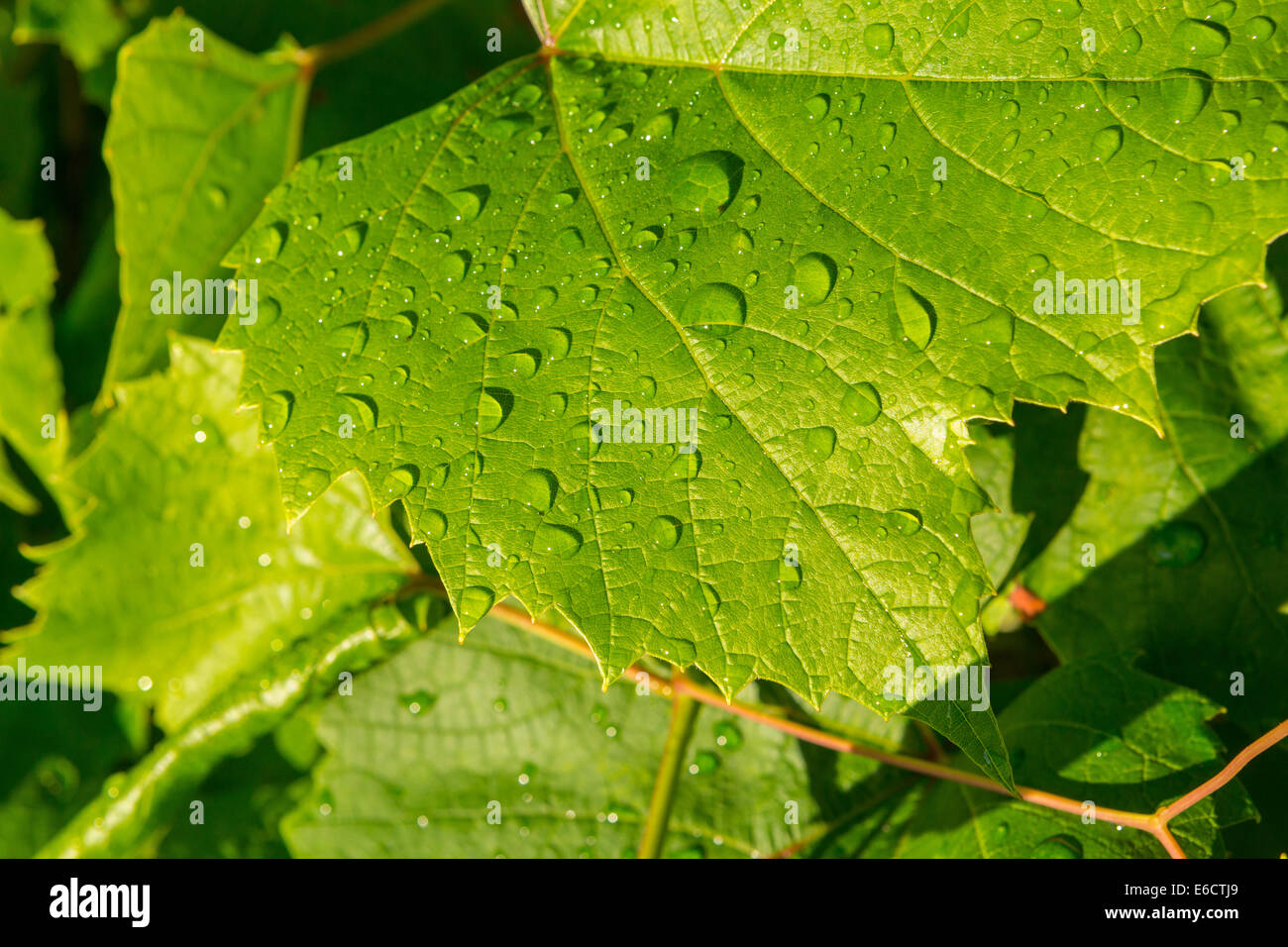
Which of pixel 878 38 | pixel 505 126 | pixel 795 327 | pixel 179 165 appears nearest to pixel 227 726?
pixel 179 165

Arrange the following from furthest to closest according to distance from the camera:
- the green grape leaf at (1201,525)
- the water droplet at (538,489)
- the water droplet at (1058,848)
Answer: the green grape leaf at (1201,525)
the water droplet at (1058,848)
the water droplet at (538,489)

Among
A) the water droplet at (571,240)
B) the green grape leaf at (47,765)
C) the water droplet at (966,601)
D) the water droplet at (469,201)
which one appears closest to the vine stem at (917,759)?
the water droplet at (966,601)

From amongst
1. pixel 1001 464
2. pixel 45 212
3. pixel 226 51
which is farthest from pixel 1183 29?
pixel 45 212

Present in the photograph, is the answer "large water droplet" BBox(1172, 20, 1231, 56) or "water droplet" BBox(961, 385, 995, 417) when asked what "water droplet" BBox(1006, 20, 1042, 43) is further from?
A: "water droplet" BBox(961, 385, 995, 417)

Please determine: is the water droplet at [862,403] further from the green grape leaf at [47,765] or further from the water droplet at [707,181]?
the green grape leaf at [47,765]

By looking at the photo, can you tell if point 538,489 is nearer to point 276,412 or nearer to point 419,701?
point 276,412

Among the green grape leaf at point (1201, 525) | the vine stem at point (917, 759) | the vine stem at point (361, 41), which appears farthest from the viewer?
the vine stem at point (361, 41)
